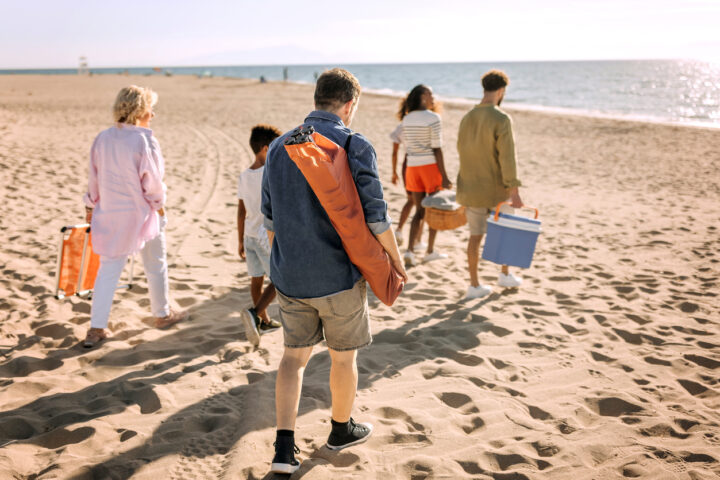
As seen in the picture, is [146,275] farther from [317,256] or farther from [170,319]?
[317,256]

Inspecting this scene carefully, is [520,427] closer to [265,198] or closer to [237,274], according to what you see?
[265,198]

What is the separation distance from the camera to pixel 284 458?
2.36m

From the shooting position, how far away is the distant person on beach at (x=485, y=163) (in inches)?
168

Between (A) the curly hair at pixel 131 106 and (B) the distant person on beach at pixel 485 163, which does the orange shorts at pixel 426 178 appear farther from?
(A) the curly hair at pixel 131 106

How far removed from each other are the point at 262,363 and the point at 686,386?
2.92 meters

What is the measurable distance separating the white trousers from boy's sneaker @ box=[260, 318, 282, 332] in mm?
790

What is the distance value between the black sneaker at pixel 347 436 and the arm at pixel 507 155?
99.6 inches

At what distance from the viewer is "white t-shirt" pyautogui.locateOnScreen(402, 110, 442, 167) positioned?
16.7 feet

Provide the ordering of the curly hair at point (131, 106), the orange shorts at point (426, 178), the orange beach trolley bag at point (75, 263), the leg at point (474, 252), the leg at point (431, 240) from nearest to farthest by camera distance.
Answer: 1. the curly hair at point (131, 106)
2. the orange beach trolley bag at point (75, 263)
3. the leg at point (474, 252)
4. the orange shorts at point (426, 178)
5. the leg at point (431, 240)

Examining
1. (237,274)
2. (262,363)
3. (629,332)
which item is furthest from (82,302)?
(629,332)

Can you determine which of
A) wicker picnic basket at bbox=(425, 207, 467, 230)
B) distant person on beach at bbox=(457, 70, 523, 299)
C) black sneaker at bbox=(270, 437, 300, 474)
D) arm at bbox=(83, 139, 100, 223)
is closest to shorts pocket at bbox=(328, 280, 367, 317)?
black sneaker at bbox=(270, 437, 300, 474)

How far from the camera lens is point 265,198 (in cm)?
239

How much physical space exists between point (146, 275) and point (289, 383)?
6.97 feet

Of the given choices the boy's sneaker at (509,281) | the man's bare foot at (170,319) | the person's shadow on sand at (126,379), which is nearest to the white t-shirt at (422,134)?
the boy's sneaker at (509,281)
